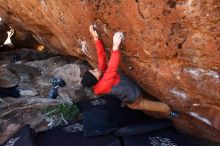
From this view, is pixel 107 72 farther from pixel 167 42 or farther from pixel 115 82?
pixel 167 42

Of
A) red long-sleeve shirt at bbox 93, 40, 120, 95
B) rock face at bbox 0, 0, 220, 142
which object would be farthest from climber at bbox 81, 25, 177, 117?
rock face at bbox 0, 0, 220, 142

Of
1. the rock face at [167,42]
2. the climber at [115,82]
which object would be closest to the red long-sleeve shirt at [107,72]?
the climber at [115,82]

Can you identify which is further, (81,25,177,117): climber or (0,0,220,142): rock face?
(81,25,177,117): climber

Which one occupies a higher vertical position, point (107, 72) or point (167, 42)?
point (167, 42)

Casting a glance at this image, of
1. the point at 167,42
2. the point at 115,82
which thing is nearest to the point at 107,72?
the point at 115,82

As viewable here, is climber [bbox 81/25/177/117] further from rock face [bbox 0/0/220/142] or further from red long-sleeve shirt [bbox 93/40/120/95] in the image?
rock face [bbox 0/0/220/142]

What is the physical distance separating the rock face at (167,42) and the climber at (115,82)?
119 millimetres

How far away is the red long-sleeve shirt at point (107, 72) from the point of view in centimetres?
492

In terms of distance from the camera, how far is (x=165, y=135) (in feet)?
18.5

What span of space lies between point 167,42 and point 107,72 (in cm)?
96

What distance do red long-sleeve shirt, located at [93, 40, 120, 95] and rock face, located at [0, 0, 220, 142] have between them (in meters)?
0.19

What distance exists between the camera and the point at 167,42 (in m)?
4.51

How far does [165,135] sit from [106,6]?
212cm

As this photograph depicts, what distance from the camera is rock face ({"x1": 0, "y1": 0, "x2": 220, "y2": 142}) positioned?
4.09 m
